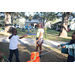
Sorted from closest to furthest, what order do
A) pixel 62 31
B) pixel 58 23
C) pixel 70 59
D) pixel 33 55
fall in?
1. pixel 70 59
2. pixel 33 55
3. pixel 62 31
4. pixel 58 23

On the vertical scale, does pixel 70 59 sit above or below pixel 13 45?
below

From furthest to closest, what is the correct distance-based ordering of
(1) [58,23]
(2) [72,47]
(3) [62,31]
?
(1) [58,23] < (3) [62,31] < (2) [72,47]

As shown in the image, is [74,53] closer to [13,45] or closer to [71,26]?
[13,45]

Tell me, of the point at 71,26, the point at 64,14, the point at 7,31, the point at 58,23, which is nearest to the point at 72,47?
the point at 64,14

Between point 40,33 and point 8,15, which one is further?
point 8,15

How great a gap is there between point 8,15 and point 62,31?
891 cm

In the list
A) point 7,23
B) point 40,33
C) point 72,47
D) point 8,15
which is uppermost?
point 8,15

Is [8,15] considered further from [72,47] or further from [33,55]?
[72,47]

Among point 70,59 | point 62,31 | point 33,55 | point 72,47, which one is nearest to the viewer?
point 72,47

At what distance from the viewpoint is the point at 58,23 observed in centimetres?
3122

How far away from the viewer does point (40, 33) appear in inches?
129
